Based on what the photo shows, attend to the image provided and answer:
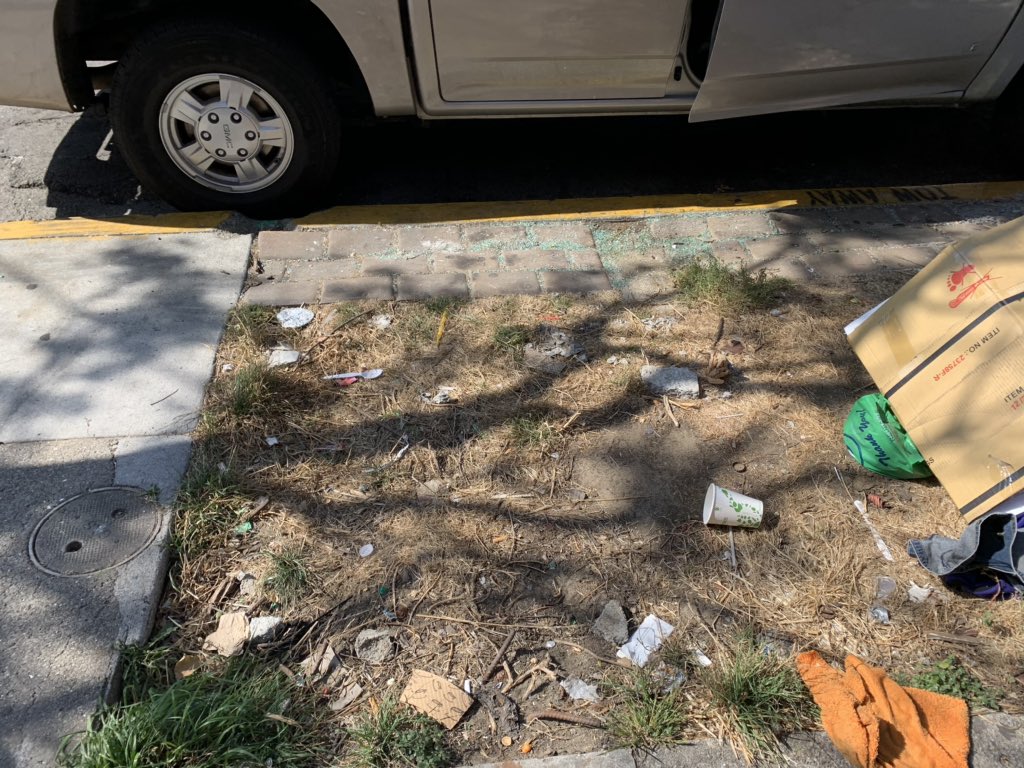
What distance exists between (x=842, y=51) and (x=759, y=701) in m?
3.07

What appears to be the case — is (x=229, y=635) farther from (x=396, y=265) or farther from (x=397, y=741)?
(x=396, y=265)

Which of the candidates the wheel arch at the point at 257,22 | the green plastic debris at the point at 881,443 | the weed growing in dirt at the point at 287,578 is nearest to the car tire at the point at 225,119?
the wheel arch at the point at 257,22

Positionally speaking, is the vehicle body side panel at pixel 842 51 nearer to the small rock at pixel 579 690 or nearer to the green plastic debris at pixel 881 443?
the green plastic debris at pixel 881 443

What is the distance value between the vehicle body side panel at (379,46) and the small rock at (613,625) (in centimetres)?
254

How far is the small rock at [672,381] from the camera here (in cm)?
308

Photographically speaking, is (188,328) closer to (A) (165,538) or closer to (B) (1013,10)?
(A) (165,538)

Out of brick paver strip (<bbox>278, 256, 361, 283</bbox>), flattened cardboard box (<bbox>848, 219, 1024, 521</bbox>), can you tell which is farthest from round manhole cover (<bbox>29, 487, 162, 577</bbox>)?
flattened cardboard box (<bbox>848, 219, 1024, 521</bbox>)

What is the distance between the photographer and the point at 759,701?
2.09 meters

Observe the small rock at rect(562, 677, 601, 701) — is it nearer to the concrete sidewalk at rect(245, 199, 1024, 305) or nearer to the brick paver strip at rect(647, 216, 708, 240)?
the concrete sidewalk at rect(245, 199, 1024, 305)

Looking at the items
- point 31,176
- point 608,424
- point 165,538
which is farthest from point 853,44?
point 31,176

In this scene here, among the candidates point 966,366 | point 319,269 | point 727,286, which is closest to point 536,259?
point 727,286

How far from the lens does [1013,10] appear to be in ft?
12.4

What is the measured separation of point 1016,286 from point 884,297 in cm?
103

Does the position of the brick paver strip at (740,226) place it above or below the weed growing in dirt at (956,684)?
above
